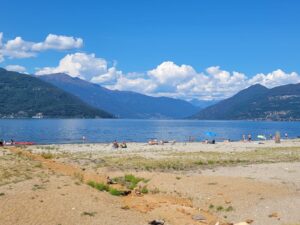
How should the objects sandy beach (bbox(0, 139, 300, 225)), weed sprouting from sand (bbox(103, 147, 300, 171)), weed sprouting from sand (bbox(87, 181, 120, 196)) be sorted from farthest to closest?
weed sprouting from sand (bbox(103, 147, 300, 171)) < weed sprouting from sand (bbox(87, 181, 120, 196)) < sandy beach (bbox(0, 139, 300, 225))

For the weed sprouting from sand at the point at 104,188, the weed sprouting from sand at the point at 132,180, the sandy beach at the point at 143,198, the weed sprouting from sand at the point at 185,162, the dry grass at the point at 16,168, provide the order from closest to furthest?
1. the sandy beach at the point at 143,198
2. the weed sprouting from sand at the point at 104,188
3. the dry grass at the point at 16,168
4. the weed sprouting from sand at the point at 132,180
5. the weed sprouting from sand at the point at 185,162

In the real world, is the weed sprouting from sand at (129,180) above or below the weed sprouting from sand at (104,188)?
below

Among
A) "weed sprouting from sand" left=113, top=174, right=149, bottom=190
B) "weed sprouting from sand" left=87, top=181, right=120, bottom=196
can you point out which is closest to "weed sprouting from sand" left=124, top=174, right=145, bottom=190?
"weed sprouting from sand" left=113, top=174, right=149, bottom=190

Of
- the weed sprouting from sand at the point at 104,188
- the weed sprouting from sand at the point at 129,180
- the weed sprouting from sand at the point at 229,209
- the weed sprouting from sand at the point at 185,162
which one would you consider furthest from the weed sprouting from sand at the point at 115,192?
the weed sprouting from sand at the point at 185,162

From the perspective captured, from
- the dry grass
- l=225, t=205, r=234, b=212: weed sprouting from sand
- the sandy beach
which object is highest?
the dry grass

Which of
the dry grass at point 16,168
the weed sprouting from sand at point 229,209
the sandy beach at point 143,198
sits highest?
the dry grass at point 16,168

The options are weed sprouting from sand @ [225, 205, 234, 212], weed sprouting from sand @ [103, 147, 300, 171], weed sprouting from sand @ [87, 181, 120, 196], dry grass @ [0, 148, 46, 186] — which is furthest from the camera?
weed sprouting from sand @ [103, 147, 300, 171]

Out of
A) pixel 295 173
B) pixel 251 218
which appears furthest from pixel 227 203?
pixel 295 173

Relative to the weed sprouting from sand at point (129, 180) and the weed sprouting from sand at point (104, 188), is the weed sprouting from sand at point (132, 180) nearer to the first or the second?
the weed sprouting from sand at point (129, 180)

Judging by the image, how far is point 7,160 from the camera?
1438 inches

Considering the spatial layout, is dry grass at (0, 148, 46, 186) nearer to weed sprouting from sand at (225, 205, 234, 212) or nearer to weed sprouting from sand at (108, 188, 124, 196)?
→ weed sprouting from sand at (108, 188, 124, 196)

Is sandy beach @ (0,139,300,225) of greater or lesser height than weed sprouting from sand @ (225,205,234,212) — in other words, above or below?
above

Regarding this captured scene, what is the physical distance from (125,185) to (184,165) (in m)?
14.6

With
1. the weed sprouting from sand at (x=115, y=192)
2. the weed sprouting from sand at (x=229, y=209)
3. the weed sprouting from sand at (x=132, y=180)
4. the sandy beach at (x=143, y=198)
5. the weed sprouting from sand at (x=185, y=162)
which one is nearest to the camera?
the sandy beach at (x=143, y=198)
